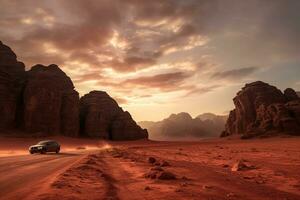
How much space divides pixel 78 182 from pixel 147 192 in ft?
10.6

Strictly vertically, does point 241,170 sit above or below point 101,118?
below

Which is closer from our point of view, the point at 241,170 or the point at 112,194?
the point at 112,194

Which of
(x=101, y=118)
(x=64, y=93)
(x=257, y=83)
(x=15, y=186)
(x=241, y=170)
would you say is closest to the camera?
(x=15, y=186)

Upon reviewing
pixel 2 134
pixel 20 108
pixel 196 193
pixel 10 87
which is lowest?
pixel 196 193

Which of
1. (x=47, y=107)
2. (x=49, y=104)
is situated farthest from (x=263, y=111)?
(x=47, y=107)

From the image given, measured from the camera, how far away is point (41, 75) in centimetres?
8031

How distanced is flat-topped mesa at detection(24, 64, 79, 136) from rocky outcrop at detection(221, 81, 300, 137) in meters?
43.2

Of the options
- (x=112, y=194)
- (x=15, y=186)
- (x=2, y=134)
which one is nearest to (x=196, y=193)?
(x=112, y=194)

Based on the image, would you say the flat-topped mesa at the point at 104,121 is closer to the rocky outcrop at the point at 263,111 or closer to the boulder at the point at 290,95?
the rocky outcrop at the point at 263,111

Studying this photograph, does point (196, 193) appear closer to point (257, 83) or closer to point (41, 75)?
point (41, 75)

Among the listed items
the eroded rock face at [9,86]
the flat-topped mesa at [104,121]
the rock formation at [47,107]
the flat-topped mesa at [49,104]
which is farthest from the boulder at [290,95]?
the eroded rock face at [9,86]

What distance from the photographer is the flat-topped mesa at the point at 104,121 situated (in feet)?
302

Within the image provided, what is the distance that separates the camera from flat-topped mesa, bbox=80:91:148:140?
9200 centimetres

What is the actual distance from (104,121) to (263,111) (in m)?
43.4
